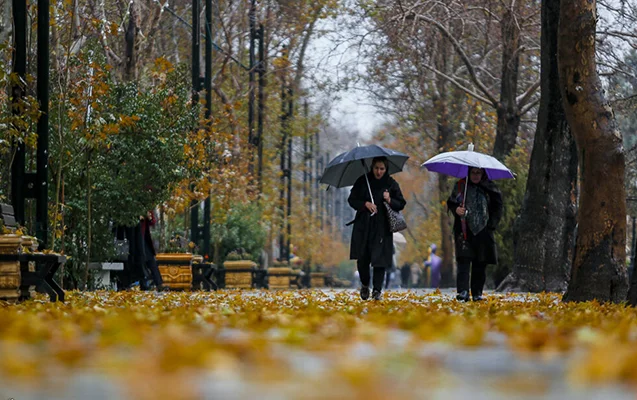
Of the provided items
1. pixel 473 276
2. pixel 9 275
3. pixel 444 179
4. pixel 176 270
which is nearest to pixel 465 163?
pixel 473 276

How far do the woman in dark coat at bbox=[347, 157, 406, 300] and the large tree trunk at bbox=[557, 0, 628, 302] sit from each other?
237cm

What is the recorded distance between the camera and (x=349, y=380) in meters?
3.81

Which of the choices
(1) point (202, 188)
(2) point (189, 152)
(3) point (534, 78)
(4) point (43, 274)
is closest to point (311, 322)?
(4) point (43, 274)

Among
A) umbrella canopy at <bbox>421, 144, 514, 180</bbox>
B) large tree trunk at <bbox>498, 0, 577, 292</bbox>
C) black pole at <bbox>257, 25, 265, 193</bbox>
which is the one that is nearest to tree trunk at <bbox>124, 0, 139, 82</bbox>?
large tree trunk at <bbox>498, 0, 577, 292</bbox>

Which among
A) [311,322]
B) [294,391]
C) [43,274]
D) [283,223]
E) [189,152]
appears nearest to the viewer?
[294,391]

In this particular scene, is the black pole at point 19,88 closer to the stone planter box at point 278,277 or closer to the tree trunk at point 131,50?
the tree trunk at point 131,50

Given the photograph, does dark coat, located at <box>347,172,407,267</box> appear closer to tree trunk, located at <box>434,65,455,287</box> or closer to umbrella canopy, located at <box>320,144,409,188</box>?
umbrella canopy, located at <box>320,144,409,188</box>

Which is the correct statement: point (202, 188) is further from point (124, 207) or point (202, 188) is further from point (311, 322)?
point (311, 322)

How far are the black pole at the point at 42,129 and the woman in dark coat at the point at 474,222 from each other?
5061 millimetres

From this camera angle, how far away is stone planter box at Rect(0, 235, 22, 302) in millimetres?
12695

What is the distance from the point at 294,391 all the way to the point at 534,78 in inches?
1262

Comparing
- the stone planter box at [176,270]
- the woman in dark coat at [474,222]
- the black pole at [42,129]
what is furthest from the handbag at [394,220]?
the stone planter box at [176,270]

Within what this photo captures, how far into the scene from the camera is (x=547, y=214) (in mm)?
22141

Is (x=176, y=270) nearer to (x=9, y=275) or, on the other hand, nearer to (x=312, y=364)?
(x=9, y=275)
